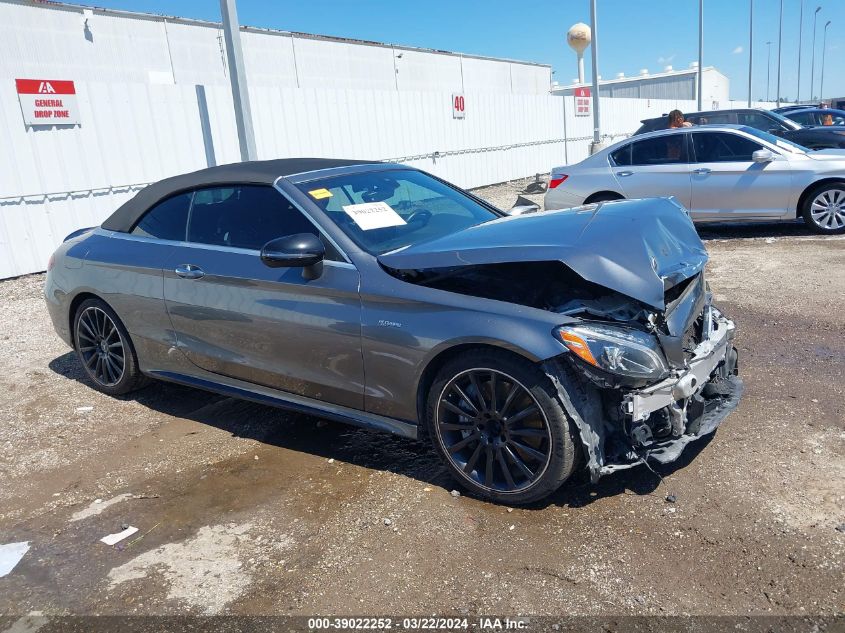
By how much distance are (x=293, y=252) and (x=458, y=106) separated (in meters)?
15.2

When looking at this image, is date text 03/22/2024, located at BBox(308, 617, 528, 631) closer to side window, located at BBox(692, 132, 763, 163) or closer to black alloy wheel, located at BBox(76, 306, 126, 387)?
black alloy wheel, located at BBox(76, 306, 126, 387)

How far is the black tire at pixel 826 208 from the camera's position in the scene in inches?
352

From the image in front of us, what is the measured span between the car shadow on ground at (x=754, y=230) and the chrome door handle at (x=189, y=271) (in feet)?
25.6

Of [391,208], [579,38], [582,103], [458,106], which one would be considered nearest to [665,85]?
[579,38]

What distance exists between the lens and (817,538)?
2.90m

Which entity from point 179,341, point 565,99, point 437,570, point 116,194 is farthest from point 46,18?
point 437,570

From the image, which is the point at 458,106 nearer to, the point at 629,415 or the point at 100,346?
the point at 100,346

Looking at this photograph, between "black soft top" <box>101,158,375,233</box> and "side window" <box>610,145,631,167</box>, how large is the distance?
6.06 m

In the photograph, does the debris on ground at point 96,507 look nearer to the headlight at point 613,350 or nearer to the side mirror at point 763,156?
the headlight at point 613,350

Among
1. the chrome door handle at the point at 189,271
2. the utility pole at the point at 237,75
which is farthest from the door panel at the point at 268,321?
the utility pole at the point at 237,75

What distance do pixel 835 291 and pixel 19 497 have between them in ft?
22.9

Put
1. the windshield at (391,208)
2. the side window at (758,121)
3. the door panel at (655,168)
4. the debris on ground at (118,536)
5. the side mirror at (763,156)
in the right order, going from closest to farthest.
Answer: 1. the debris on ground at (118,536)
2. the windshield at (391,208)
3. the side mirror at (763,156)
4. the door panel at (655,168)
5. the side window at (758,121)

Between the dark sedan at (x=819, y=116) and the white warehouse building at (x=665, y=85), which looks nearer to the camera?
the dark sedan at (x=819, y=116)

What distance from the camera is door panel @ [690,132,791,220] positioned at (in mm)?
8945
